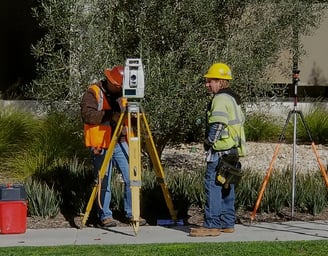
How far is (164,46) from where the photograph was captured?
10.9 m

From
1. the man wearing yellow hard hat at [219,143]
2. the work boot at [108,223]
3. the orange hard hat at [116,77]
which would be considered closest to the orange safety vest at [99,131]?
the orange hard hat at [116,77]

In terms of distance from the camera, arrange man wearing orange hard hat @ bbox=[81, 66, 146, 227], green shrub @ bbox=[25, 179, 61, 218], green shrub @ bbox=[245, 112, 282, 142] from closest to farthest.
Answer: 1. man wearing orange hard hat @ bbox=[81, 66, 146, 227]
2. green shrub @ bbox=[25, 179, 61, 218]
3. green shrub @ bbox=[245, 112, 282, 142]

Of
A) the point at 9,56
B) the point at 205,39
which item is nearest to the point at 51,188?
the point at 205,39

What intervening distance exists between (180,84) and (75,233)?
260 cm

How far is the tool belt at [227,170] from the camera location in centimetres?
A: 846

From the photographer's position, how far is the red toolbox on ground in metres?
8.88

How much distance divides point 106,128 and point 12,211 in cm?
139

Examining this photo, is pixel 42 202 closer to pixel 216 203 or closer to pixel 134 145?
pixel 134 145

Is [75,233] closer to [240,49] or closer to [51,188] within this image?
[51,188]

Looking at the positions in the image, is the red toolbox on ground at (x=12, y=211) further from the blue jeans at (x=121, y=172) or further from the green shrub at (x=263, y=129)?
the green shrub at (x=263, y=129)

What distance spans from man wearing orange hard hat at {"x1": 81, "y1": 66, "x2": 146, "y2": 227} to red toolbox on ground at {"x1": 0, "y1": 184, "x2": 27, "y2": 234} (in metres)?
0.90

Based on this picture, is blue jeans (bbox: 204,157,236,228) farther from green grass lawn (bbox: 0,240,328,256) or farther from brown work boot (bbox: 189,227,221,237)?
green grass lawn (bbox: 0,240,328,256)

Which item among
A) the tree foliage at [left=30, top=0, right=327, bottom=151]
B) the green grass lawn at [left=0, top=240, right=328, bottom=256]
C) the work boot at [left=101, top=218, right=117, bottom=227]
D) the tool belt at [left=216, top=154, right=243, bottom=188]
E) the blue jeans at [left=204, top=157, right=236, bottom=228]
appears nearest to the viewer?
the green grass lawn at [left=0, top=240, right=328, bottom=256]

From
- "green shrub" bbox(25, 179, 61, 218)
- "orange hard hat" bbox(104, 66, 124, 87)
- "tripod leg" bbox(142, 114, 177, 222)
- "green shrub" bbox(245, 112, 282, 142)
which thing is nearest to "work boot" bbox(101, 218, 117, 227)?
"tripod leg" bbox(142, 114, 177, 222)
